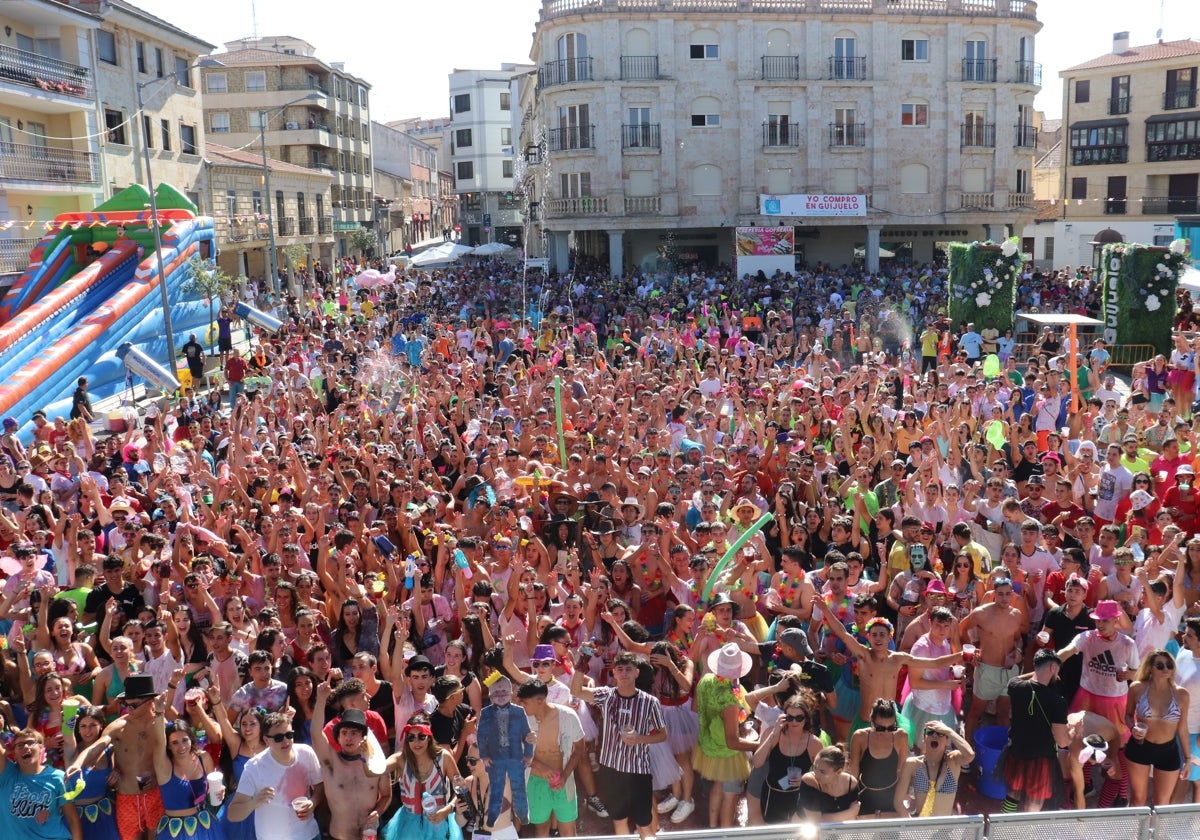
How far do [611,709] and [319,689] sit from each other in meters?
1.58

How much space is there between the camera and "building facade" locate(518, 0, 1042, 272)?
123 ft

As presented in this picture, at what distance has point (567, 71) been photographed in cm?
3762

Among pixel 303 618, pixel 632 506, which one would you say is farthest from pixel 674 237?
pixel 303 618

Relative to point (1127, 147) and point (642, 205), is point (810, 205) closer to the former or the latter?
point (642, 205)

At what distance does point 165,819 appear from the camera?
17.3 feet

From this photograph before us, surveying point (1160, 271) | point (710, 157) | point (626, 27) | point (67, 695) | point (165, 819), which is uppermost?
point (626, 27)

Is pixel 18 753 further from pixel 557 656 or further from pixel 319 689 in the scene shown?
pixel 557 656

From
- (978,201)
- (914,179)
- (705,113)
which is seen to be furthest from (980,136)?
(705,113)

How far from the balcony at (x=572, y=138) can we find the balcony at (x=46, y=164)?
1571 cm

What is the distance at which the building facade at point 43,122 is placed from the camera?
26.2 meters

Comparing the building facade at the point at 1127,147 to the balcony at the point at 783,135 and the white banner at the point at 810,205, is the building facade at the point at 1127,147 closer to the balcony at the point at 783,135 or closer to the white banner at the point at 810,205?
the white banner at the point at 810,205

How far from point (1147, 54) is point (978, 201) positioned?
19.0 meters

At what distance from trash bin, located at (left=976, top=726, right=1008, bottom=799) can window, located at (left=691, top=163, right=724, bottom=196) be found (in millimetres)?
34040

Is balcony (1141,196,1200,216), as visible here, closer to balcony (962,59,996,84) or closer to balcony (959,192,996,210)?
balcony (959,192,996,210)
